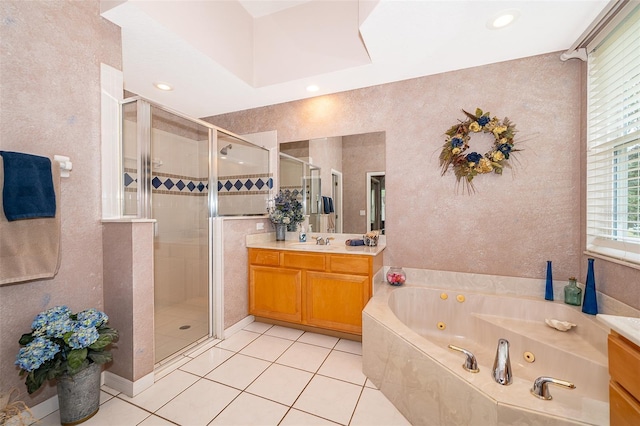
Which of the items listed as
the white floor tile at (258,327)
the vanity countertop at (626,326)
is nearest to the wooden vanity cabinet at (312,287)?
the white floor tile at (258,327)

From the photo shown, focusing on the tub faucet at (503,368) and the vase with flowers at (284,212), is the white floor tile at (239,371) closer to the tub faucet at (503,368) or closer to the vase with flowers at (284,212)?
the vase with flowers at (284,212)

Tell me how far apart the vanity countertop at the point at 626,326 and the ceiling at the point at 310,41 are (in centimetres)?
177

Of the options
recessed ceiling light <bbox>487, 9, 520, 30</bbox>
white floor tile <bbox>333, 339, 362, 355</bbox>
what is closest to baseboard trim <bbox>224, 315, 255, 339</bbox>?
white floor tile <bbox>333, 339, 362, 355</bbox>

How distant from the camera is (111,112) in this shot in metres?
1.77

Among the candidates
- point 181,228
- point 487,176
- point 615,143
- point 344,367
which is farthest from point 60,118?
point 615,143

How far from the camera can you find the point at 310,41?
230 centimetres

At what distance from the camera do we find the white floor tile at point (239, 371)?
69.0 inches

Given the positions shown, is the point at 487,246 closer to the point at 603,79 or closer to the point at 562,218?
the point at 562,218

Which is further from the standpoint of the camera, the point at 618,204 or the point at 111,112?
the point at 111,112

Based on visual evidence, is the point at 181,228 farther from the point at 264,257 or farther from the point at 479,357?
the point at 479,357

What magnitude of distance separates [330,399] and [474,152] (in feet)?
7.27

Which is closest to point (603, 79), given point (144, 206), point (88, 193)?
point (144, 206)

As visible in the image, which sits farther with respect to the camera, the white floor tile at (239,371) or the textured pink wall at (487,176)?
the textured pink wall at (487,176)

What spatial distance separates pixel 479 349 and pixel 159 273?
2670 mm
